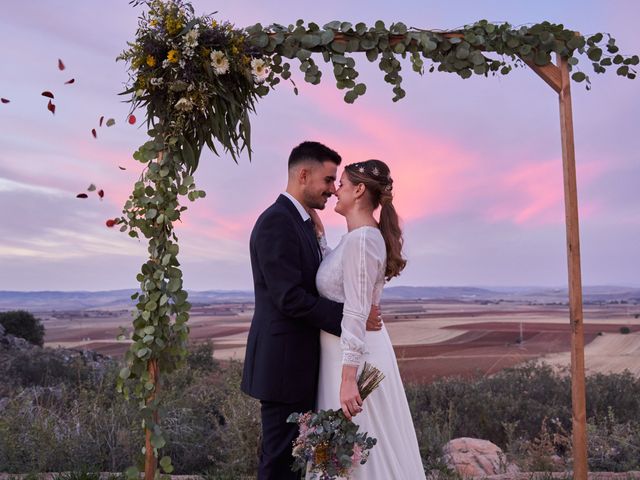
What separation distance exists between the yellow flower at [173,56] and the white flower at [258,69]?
46cm

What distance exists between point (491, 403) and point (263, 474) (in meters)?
4.72

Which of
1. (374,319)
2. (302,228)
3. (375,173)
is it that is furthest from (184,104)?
(374,319)

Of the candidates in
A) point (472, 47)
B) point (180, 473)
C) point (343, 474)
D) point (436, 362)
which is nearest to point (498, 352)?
point (436, 362)

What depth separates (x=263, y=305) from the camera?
12.0ft

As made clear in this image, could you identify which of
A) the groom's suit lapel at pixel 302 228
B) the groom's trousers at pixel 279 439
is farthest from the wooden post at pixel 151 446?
the groom's suit lapel at pixel 302 228

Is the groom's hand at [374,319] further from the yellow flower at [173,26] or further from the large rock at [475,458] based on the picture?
the large rock at [475,458]

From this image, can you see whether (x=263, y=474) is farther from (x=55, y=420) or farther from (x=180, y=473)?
(x=55, y=420)

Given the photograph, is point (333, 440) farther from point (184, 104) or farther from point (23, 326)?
point (23, 326)

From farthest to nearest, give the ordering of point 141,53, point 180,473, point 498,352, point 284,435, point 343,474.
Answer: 1. point 498,352
2. point 180,473
3. point 141,53
4. point 284,435
5. point 343,474

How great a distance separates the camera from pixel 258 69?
4.14 metres

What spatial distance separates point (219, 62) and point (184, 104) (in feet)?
1.05

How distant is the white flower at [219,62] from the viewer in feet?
13.0

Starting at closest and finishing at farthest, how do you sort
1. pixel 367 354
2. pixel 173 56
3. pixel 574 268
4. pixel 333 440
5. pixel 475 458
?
pixel 333 440
pixel 367 354
pixel 173 56
pixel 574 268
pixel 475 458

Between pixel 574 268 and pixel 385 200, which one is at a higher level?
pixel 385 200
